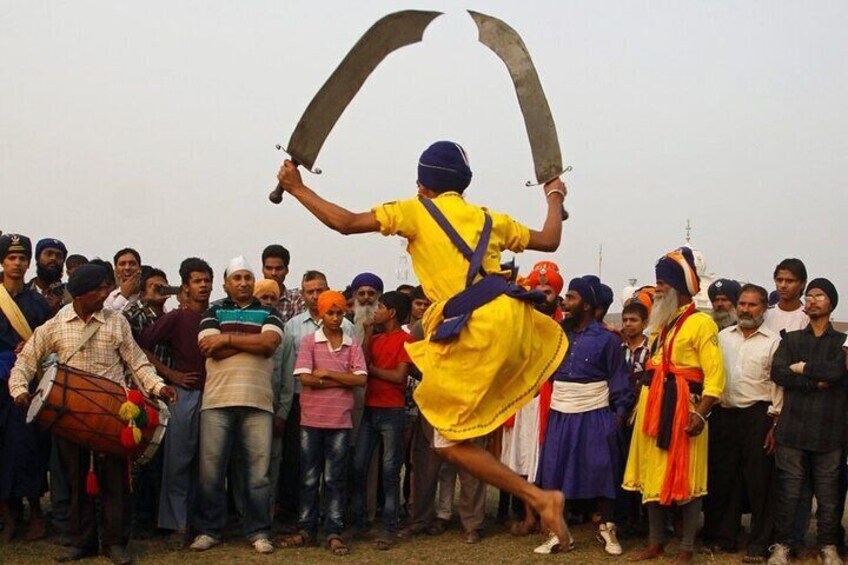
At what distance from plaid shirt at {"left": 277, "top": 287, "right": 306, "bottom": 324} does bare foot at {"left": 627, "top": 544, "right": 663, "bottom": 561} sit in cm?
367

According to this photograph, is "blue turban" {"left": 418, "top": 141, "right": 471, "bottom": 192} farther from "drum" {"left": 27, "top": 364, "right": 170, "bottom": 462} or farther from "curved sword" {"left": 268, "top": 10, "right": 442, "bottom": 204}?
"drum" {"left": 27, "top": 364, "right": 170, "bottom": 462}

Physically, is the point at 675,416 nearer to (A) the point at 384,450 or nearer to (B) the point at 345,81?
(A) the point at 384,450

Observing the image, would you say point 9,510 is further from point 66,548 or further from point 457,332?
point 457,332

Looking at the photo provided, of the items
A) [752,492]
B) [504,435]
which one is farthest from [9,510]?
[752,492]

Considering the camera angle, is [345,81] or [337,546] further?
[337,546]

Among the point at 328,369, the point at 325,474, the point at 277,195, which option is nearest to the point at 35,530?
the point at 325,474

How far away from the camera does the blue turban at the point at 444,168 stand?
5.70m

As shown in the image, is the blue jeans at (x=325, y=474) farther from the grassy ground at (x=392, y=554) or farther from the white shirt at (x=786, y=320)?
the white shirt at (x=786, y=320)

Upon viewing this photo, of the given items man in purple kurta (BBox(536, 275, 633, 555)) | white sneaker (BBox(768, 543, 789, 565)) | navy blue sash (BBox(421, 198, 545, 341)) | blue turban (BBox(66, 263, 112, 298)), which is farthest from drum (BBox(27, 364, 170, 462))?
white sneaker (BBox(768, 543, 789, 565))

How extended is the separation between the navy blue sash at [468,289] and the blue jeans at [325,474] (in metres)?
3.29

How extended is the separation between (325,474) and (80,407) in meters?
2.19

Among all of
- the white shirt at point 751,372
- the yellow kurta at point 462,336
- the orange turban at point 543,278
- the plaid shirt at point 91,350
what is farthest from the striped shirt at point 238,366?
the white shirt at point 751,372

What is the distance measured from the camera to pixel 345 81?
5.82 metres

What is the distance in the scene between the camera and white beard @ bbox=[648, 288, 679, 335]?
27.7ft
